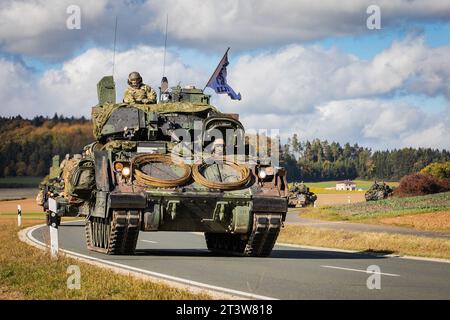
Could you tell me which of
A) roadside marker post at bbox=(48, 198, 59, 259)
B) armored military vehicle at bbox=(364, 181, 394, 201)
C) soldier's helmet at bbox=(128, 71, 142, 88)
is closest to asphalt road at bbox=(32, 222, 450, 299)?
roadside marker post at bbox=(48, 198, 59, 259)

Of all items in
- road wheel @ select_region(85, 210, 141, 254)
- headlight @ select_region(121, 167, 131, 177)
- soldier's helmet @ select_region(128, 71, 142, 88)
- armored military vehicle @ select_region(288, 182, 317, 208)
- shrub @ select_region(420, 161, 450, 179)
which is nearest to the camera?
road wheel @ select_region(85, 210, 141, 254)

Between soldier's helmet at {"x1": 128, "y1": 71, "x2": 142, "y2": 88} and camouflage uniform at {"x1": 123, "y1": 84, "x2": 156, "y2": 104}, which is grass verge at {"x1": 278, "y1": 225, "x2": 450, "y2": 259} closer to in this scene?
camouflage uniform at {"x1": 123, "y1": 84, "x2": 156, "y2": 104}

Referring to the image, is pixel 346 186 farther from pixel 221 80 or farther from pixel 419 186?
pixel 221 80

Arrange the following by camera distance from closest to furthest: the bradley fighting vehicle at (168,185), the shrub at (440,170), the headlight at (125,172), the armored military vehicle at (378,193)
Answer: the bradley fighting vehicle at (168,185)
the headlight at (125,172)
the armored military vehicle at (378,193)
the shrub at (440,170)

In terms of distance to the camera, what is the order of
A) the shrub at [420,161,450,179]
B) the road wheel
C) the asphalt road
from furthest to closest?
1. the shrub at [420,161,450,179]
2. the road wheel
3. the asphalt road

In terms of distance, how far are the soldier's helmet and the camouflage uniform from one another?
0.08 metres

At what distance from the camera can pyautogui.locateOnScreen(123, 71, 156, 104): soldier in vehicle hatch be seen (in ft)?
71.0

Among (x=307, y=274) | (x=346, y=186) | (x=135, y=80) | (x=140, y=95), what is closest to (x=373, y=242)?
(x=140, y=95)

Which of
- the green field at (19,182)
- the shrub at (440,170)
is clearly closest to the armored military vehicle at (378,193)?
the shrub at (440,170)

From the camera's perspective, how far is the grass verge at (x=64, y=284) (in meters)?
11.3

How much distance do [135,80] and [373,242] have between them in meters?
8.75

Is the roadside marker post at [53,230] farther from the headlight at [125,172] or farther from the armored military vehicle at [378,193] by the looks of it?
the armored military vehicle at [378,193]

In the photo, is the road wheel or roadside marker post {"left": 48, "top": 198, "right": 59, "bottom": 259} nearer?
roadside marker post {"left": 48, "top": 198, "right": 59, "bottom": 259}

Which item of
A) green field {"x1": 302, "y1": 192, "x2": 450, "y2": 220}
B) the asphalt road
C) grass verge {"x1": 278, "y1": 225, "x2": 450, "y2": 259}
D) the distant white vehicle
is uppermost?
the asphalt road
